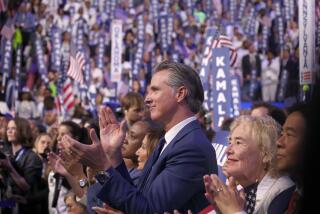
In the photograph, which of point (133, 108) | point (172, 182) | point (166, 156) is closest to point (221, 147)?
point (166, 156)

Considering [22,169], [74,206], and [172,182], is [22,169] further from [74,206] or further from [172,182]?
[172,182]

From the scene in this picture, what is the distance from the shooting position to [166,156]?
154 inches

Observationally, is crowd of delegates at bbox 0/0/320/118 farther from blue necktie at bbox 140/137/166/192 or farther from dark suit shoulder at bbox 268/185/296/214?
dark suit shoulder at bbox 268/185/296/214

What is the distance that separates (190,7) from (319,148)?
29.3 metres

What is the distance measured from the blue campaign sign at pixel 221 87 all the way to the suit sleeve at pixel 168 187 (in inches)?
185

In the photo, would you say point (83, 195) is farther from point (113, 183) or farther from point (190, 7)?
point (190, 7)

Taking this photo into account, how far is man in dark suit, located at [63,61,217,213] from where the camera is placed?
3.74m

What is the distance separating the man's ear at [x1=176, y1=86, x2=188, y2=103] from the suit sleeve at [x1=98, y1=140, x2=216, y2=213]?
331mm

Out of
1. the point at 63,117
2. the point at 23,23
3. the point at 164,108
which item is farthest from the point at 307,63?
the point at 23,23

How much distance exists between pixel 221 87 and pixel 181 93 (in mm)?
4815

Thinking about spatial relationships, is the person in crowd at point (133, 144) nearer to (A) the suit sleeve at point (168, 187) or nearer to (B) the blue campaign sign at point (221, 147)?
(B) the blue campaign sign at point (221, 147)

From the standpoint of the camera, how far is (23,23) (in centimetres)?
2580

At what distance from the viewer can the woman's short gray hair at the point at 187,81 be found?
13.5 feet

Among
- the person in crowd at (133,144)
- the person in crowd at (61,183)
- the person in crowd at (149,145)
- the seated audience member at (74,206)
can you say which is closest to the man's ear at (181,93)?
the person in crowd at (149,145)
